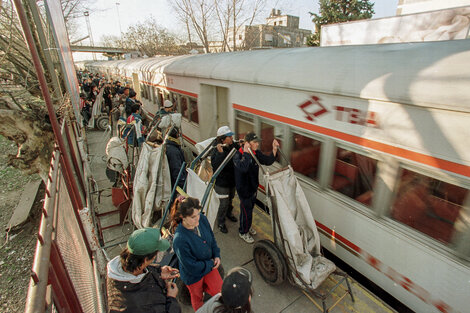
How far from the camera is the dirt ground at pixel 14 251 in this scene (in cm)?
407

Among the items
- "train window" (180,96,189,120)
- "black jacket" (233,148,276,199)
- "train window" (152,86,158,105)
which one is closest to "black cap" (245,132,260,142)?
"black jacket" (233,148,276,199)

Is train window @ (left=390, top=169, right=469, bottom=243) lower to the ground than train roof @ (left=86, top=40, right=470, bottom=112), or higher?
lower

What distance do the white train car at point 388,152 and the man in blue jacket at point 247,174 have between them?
46 cm

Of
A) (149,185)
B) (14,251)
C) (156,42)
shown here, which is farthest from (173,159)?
(156,42)

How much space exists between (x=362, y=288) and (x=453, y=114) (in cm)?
230

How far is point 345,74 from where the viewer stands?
272cm

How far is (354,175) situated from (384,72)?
3.68 feet

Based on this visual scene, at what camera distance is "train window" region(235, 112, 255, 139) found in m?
4.52

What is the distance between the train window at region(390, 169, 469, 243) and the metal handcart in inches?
37.7

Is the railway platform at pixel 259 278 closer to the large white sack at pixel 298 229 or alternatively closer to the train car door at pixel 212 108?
the large white sack at pixel 298 229

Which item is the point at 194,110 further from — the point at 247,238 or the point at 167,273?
the point at 167,273

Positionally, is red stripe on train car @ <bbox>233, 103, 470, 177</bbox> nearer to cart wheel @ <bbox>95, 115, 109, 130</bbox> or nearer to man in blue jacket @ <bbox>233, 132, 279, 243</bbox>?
man in blue jacket @ <bbox>233, 132, 279, 243</bbox>

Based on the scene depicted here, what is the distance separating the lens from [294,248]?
284 centimetres

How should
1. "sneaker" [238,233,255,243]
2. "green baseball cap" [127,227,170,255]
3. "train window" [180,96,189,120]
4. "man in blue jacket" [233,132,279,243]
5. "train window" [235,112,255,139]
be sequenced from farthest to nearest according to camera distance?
"train window" [180,96,189,120] → "train window" [235,112,255,139] → "sneaker" [238,233,255,243] → "man in blue jacket" [233,132,279,243] → "green baseball cap" [127,227,170,255]
